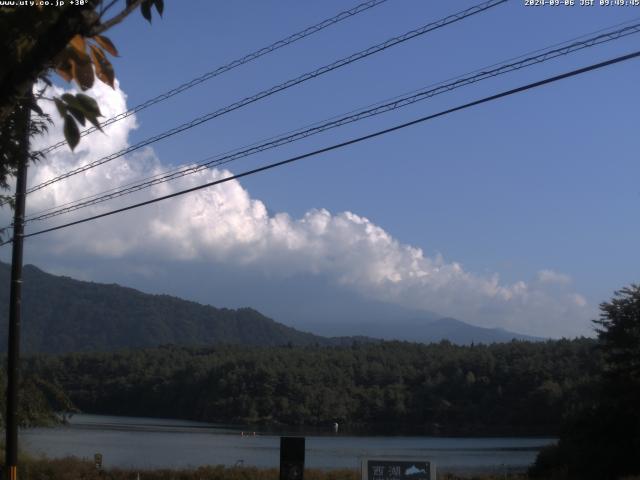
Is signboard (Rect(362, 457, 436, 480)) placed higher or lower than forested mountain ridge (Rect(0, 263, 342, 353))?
lower

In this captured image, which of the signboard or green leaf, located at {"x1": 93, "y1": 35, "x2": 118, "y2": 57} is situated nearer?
green leaf, located at {"x1": 93, "y1": 35, "x2": 118, "y2": 57}

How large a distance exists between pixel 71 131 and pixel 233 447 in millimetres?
43229

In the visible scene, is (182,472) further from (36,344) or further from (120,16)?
(36,344)

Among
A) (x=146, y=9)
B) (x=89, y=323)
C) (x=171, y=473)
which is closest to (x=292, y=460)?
(x=146, y=9)

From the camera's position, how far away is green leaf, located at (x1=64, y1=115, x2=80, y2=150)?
4008 millimetres

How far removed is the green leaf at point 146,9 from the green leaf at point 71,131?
2.62 ft

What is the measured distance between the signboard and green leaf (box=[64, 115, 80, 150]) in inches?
453

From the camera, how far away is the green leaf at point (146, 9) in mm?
4473

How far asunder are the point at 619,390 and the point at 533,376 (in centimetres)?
2375

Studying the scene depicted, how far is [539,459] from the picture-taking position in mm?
35281

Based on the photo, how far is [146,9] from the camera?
177 inches

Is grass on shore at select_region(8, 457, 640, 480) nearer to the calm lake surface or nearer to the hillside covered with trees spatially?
the calm lake surface

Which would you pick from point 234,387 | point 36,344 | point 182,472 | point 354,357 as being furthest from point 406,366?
point 36,344

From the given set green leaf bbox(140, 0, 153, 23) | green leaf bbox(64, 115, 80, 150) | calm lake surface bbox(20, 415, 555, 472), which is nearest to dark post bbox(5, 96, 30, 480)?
green leaf bbox(140, 0, 153, 23)
